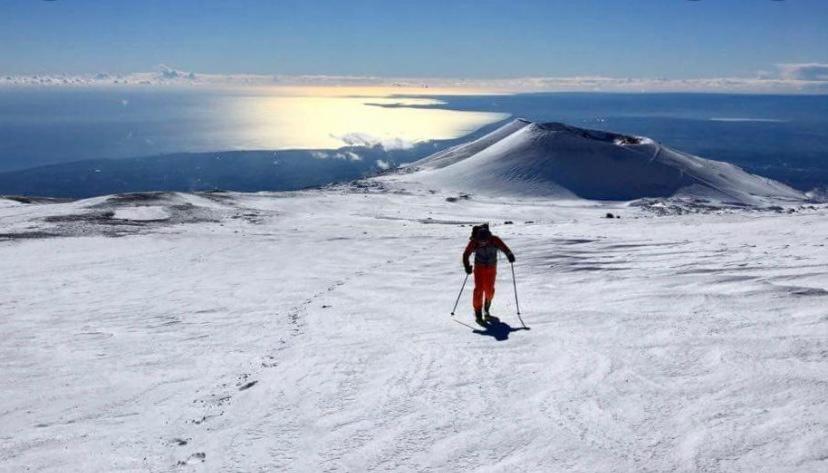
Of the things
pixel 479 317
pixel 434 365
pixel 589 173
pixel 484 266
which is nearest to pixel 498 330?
pixel 479 317

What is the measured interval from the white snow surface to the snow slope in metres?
53.5

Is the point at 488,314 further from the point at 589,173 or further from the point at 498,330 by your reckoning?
the point at 589,173

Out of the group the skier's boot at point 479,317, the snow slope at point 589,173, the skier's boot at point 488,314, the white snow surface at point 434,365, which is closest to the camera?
the white snow surface at point 434,365

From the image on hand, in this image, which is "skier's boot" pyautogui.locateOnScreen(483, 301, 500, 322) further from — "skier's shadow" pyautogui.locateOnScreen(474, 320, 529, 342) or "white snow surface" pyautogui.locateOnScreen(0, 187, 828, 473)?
"white snow surface" pyautogui.locateOnScreen(0, 187, 828, 473)

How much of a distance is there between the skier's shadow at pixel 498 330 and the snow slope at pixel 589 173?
58379 mm

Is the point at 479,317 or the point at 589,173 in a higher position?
the point at 479,317

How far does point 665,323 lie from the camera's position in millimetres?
10250

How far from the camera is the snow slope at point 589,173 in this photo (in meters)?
72.2

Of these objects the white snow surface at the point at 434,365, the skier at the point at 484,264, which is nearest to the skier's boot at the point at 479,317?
the skier at the point at 484,264

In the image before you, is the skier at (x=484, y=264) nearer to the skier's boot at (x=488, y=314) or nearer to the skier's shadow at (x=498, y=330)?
the skier's boot at (x=488, y=314)

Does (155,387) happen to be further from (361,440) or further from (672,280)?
(672,280)

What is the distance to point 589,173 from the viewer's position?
76500 millimetres

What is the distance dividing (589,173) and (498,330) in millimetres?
68825

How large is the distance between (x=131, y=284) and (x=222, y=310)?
531 cm
